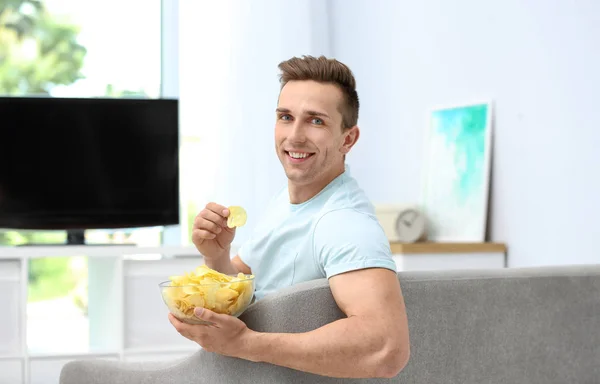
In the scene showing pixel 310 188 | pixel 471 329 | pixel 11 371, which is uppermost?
pixel 310 188

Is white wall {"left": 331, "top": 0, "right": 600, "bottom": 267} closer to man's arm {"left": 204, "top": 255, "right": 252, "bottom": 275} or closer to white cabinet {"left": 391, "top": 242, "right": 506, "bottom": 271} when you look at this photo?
white cabinet {"left": 391, "top": 242, "right": 506, "bottom": 271}

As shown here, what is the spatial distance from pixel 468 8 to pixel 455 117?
1.64 ft

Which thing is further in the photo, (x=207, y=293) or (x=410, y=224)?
(x=410, y=224)

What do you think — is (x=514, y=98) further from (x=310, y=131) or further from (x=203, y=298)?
(x=203, y=298)

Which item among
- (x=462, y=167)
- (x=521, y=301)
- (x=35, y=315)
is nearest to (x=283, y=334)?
(x=521, y=301)

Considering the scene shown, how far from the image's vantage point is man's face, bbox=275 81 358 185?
5.76 feet

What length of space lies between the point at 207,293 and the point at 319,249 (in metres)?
0.24

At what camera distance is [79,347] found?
13.7ft

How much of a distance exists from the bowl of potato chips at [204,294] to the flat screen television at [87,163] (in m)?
2.86

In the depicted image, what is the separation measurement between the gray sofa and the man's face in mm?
318

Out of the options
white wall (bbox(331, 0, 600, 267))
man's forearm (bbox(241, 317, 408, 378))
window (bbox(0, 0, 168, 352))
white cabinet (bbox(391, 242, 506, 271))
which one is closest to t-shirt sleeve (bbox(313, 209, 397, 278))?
man's forearm (bbox(241, 317, 408, 378))

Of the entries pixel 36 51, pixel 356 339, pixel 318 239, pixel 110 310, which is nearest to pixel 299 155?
pixel 318 239

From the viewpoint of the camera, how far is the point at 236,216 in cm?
179

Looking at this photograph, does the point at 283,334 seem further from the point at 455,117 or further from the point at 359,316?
the point at 455,117
